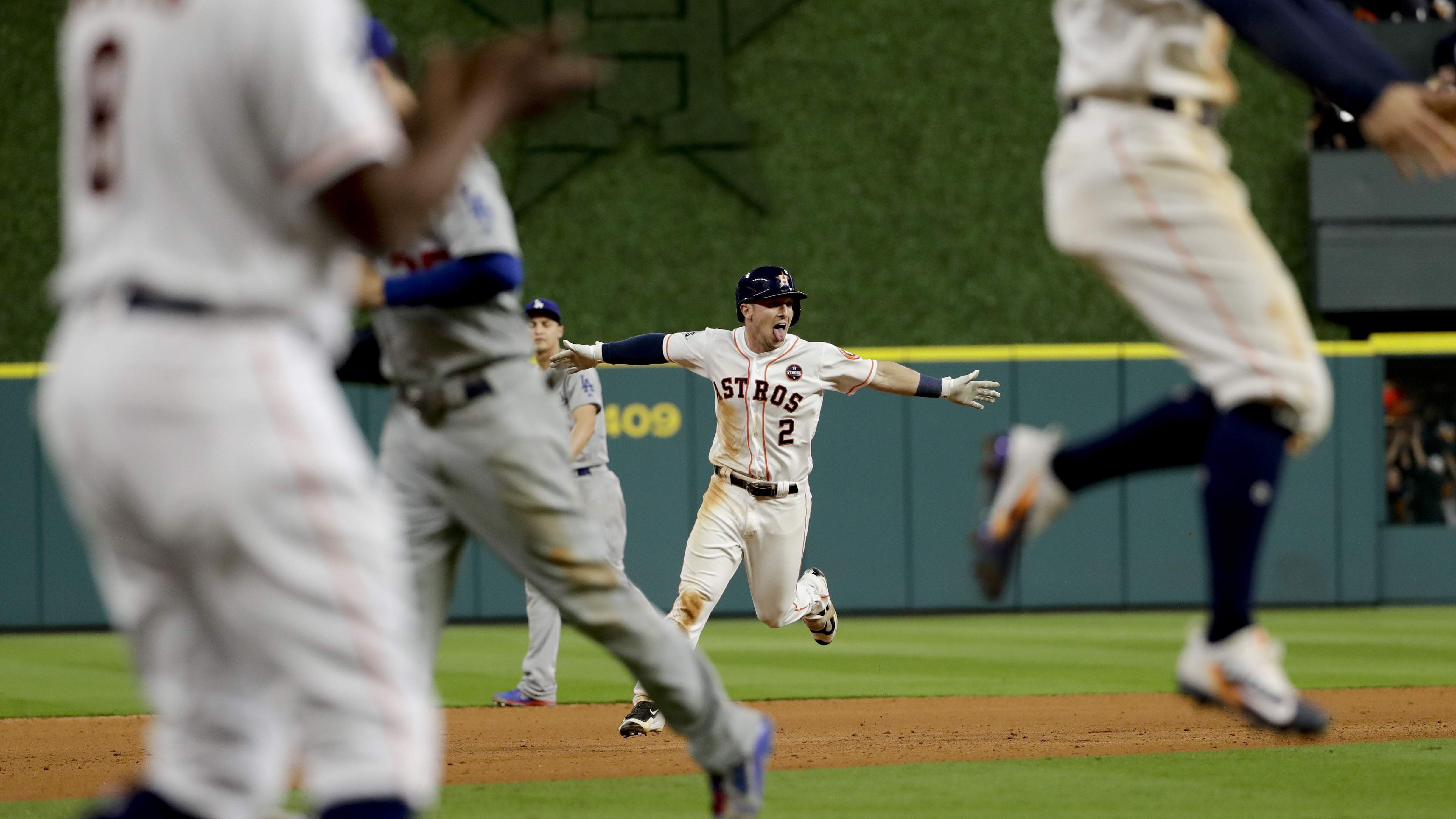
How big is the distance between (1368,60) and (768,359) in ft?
18.2

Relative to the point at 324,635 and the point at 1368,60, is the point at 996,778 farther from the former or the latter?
the point at 324,635

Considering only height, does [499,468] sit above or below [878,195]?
below

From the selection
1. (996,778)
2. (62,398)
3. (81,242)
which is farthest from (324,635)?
(996,778)

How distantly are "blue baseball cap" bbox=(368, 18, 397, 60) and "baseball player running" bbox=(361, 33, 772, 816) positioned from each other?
1.8 inches

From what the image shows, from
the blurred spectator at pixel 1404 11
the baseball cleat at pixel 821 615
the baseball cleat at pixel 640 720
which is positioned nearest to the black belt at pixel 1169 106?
the baseball cleat at pixel 640 720

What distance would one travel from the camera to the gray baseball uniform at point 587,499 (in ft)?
28.9

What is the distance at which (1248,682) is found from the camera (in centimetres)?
314

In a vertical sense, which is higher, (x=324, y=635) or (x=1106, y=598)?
(x=324, y=635)

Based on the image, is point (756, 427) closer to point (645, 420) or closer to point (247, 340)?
point (247, 340)

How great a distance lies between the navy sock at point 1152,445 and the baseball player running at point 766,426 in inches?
182

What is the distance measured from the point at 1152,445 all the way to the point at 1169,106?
27.7 inches

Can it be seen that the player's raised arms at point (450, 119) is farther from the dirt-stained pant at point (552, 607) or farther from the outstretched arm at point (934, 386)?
the dirt-stained pant at point (552, 607)

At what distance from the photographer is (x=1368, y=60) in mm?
3033

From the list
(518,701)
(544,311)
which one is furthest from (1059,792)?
(544,311)
